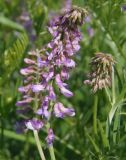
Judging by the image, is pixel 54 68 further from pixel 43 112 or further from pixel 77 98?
pixel 77 98

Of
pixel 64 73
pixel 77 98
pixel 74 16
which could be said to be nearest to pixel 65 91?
pixel 64 73

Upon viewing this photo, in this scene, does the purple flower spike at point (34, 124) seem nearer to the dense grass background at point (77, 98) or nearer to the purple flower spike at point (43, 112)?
the purple flower spike at point (43, 112)

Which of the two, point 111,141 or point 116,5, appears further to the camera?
point 116,5

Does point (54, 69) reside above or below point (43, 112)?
above

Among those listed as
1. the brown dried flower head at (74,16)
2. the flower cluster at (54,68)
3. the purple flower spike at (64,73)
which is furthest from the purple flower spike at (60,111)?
the brown dried flower head at (74,16)

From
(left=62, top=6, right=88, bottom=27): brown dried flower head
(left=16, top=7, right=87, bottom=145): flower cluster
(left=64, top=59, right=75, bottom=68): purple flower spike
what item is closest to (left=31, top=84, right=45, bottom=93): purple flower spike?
(left=16, top=7, right=87, bottom=145): flower cluster

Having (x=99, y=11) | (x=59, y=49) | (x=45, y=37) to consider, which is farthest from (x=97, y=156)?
(x=45, y=37)

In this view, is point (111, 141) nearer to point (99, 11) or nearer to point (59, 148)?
point (99, 11)
